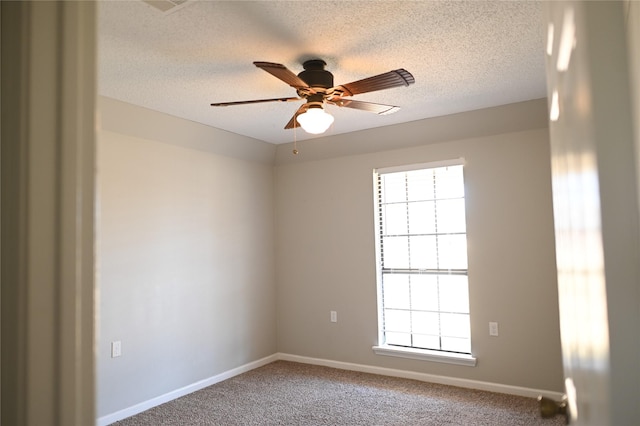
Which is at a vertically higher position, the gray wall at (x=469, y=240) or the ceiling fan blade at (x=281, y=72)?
the ceiling fan blade at (x=281, y=72)

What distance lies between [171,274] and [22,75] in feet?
12.1

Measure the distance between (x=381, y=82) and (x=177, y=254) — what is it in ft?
8.59

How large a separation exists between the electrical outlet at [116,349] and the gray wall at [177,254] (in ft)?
0.10

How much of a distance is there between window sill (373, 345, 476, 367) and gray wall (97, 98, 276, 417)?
1407 millimetres

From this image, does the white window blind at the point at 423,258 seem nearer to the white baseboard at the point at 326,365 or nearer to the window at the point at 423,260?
the window at the point at 423,260

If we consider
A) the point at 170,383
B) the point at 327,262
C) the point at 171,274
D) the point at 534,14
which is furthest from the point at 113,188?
the point at 534,14

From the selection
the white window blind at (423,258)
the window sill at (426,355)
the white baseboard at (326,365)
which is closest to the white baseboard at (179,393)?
the white baseboard at (326,365)

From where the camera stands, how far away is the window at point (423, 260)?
4.31m

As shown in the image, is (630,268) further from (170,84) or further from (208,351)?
(208,351)

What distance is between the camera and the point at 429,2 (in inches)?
84.9

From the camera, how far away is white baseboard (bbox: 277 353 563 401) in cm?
382

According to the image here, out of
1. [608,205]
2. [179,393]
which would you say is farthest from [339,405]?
[608,205]

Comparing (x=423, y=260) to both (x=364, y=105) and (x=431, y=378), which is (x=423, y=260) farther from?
(x=364, y=105)

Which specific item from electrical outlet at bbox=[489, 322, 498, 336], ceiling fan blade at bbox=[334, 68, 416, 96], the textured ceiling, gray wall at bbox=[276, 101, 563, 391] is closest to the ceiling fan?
ceiling fan blade at bbox=[334, 68, 416, 96]
